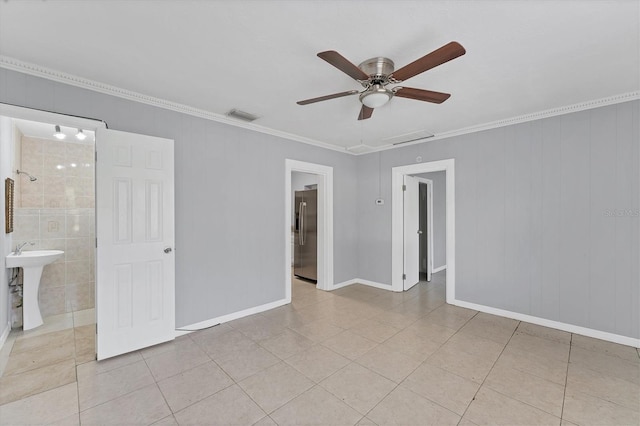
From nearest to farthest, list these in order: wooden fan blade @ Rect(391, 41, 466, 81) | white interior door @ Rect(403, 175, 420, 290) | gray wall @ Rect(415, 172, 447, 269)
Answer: wooden fan blade @ Rect(391, 41, 466, 81) → white interior door @ Rect(403, 175, 420, 290) → gray wall @ Rect(415, 172, 447, 269)

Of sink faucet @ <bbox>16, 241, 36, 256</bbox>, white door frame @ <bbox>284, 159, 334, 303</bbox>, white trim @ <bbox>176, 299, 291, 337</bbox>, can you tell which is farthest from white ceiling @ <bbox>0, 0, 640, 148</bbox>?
white trim @ <bbox>176, 299, 291, 337</bbox>

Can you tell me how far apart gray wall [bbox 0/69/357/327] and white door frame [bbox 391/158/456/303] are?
1.77 meters

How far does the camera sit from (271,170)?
3951 millimetres

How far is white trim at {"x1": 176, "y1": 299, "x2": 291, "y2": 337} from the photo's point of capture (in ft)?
10.2

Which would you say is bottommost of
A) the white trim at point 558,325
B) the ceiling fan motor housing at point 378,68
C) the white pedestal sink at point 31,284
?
the white trim at point 558,325

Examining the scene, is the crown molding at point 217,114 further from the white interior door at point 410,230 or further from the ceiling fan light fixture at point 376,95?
the ceiling fan light fixture at point 376,95

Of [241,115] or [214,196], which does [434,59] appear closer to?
[241,115]

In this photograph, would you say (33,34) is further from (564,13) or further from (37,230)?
(564,13)

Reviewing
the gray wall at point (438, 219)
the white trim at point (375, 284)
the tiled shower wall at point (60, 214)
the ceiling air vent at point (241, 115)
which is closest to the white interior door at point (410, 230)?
the white trim at point (375, 284)

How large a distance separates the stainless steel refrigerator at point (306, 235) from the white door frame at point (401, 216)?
144cm

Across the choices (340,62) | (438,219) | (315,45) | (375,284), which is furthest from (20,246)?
(438,219)

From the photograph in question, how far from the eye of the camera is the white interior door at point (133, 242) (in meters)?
2.53

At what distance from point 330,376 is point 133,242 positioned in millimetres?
2248

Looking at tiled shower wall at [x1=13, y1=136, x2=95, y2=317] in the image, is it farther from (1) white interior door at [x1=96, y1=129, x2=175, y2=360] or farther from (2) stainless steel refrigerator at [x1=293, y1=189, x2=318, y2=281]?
(2) stainless steel refrigerator at [x1=293, y1=189, x2=318, y2=281]
